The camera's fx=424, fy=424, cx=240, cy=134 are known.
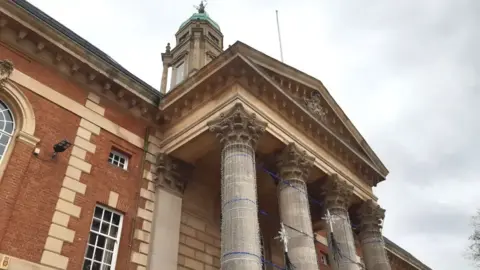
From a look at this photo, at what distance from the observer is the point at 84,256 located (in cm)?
1268

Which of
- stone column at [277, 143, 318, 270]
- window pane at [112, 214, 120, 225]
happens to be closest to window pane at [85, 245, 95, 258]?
window pane at [112, 214, 120, 225]

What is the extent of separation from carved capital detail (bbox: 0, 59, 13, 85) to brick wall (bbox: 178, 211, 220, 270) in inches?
304

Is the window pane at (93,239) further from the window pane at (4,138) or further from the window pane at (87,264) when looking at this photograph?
the window pane at (4,138)

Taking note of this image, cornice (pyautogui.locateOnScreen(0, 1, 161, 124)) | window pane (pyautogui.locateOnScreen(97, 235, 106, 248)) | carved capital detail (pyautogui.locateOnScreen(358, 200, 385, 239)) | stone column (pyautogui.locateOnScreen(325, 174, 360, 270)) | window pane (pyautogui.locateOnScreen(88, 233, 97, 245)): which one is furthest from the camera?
carved capital detail (pyautogui.locateOnScreen(358, 200, 385, 239))

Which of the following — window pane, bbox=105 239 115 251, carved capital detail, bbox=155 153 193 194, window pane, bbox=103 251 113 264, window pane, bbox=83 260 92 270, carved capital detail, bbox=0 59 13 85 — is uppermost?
carved capital detail, bbox=0 59 13 85

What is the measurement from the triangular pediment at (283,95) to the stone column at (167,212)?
7.26 ft

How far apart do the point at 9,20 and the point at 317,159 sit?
490 inches

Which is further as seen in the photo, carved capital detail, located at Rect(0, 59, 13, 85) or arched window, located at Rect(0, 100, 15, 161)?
carved capital detail, located at Rect(0, 59, 13, 85)

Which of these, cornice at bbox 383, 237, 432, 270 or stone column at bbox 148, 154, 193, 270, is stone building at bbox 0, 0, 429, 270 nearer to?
stone column at bbox 148, 154, 193, 270

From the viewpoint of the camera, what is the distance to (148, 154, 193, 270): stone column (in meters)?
14.4

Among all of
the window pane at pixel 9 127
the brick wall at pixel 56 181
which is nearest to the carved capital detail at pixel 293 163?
the brick wall at pixel 56 181

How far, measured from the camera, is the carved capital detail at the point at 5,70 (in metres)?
13.0

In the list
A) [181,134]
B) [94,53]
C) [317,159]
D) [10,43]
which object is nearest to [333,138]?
[317,159]

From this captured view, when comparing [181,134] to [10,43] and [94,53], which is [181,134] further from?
[10,43]
